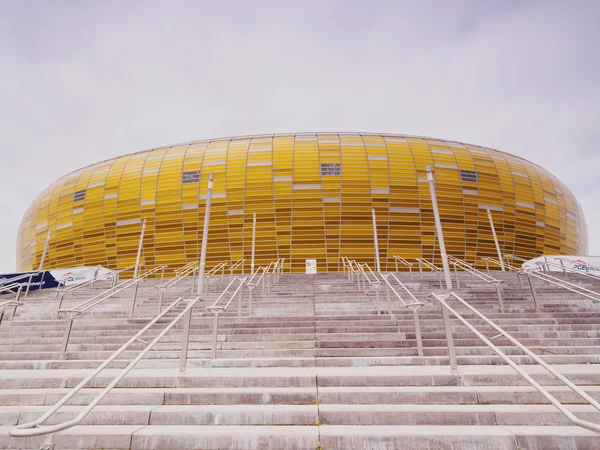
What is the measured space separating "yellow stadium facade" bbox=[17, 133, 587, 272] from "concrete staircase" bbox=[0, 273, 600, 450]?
60.7 feet

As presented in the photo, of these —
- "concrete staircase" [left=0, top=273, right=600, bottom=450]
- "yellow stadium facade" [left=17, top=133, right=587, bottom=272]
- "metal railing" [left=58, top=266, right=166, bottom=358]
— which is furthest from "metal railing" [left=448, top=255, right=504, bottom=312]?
"yellow stadium facade" [left=17, top=133, right=587, bottom=272]

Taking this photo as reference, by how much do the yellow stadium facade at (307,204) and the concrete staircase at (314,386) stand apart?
18.5m

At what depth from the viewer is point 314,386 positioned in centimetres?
411

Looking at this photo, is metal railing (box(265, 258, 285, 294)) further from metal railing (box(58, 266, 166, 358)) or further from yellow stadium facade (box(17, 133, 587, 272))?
yellow stadium facade (box(17, 133, 587, 272))

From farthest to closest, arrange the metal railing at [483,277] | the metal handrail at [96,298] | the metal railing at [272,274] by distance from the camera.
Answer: the metal railing at [272,274] < the metal railing at [483,277] < the metal handrail at [96,298]

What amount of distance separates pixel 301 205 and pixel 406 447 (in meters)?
23.7

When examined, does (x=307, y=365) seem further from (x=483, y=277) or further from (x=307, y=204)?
(x=307, y=204)

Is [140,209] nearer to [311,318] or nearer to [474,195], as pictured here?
[311,318]

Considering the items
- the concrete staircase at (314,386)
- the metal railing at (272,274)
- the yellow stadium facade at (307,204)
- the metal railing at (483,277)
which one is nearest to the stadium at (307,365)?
the concrete staircase at (314,386)

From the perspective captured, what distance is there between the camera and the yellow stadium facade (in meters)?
26.1

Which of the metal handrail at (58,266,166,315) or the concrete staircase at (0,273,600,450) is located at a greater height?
the metal handrail at (58,266,166,315)

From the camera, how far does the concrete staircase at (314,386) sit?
294cm

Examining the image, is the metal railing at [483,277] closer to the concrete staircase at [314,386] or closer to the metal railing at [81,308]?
the concrete staircase at [314,386]

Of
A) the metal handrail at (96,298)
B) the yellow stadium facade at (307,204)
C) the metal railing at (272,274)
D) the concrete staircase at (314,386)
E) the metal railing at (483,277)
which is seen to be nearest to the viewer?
the concrete staircase at (314,386)
